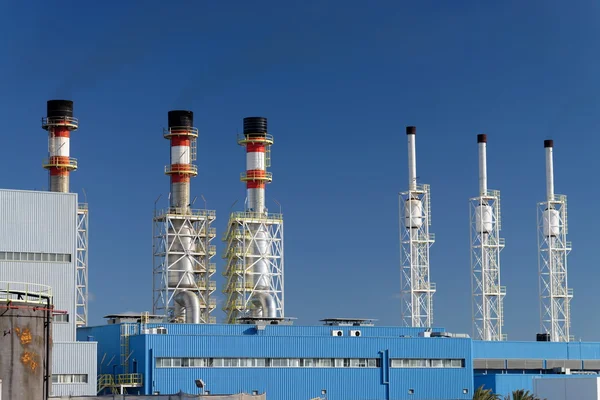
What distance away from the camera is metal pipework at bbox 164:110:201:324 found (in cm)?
10619

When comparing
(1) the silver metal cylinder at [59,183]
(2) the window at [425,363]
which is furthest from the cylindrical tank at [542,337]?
(1) the silver metal cylinder at [59,183]

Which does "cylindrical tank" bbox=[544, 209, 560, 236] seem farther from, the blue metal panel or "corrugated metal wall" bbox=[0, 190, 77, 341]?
"corrugated metal wall" bbox=[0, 190, 77, 341]

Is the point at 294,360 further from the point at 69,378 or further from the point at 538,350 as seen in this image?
the point at 538,350

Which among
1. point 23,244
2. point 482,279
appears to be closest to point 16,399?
point 23,244

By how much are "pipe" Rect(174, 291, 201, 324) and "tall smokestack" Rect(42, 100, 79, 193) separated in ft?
43.6

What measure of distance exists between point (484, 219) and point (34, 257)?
53.5m

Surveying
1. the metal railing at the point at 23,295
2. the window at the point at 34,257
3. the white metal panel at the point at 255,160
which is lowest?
the metal railing at the point at 23,295

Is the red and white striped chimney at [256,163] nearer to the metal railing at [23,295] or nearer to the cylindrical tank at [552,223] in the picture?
the cylindrical tank at [552,223]

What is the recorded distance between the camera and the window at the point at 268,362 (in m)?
80.5

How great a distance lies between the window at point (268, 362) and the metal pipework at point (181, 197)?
21335 mm

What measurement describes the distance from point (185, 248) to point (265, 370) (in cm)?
2511

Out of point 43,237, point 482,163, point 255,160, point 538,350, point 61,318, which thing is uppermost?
point 482,163

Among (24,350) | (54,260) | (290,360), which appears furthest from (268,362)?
(24,350)

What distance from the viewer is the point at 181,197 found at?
107m
